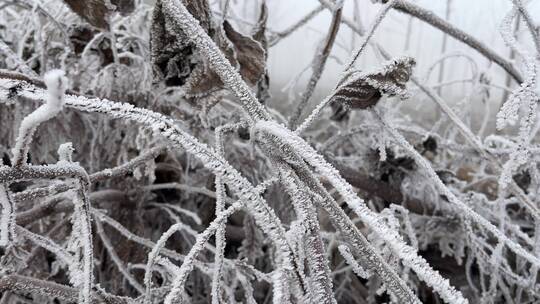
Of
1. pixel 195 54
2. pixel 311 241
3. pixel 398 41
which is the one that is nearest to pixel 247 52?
pixel 195 54

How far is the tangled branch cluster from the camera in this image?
35cm

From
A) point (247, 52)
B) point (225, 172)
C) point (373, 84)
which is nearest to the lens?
point (225, 172)

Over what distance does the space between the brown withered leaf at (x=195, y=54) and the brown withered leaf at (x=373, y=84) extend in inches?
5.0

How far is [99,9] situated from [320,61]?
0.26 meters

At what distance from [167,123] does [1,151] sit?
1.78ft

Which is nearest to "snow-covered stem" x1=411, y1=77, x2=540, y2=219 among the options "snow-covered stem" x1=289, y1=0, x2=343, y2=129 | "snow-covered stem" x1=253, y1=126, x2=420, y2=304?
"snow-covered stem" x1=289, y1=0, x2=343, y2=129

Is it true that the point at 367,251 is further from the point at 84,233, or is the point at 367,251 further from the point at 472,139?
the point at 472,139

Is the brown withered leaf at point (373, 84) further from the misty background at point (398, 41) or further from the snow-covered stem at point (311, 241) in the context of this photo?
the misty background at point (398, 41)

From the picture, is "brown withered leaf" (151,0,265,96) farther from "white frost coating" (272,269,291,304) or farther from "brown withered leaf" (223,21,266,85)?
"white frost coating" (272,269,291,304)

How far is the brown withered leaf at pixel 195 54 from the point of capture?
51cm

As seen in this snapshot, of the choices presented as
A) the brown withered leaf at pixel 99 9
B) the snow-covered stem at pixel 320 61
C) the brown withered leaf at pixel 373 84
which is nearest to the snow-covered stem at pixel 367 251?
the brown withered leaf at pixel 373 84

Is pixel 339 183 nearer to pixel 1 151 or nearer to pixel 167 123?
pixel 167 123

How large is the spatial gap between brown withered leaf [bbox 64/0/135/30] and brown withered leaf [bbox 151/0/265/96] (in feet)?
0.42

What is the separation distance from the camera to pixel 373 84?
453 mm
